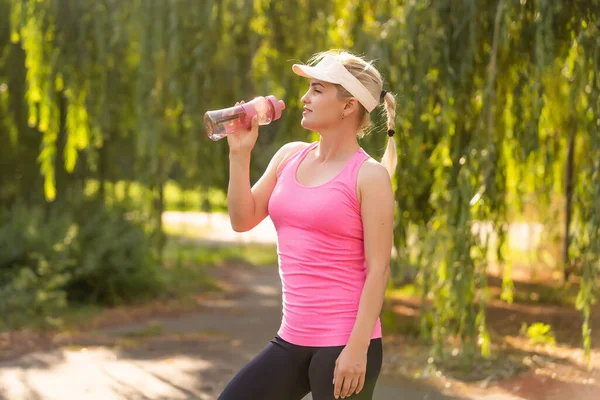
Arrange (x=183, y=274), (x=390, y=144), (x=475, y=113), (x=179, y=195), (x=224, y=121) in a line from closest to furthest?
(x=224, y=121) → (x=390, y=144) → (x=475, y=113) → (x=179, y=195) → (x=183, y=274)

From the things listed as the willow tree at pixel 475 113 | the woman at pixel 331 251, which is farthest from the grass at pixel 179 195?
the woman at pixel 331 251

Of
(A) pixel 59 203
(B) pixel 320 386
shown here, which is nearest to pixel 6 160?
(A) pixel 59 203

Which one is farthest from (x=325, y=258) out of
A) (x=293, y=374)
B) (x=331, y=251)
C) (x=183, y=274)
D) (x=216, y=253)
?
(x=216, y=253)

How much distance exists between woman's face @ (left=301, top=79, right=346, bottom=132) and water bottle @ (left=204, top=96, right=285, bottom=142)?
0.49 ft

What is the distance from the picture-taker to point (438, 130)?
6.12 metres

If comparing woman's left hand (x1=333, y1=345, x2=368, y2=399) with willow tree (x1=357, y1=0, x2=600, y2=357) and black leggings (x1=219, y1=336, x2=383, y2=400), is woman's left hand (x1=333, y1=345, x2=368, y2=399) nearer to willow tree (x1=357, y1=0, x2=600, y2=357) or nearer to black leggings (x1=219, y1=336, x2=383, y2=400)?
black leggings (x1=219, y1=336, x2=383, y2=400)

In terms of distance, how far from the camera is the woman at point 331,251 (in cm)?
263

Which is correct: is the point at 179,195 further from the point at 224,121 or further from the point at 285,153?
the point at 224,121

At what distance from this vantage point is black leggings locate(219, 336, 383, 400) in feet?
8.76

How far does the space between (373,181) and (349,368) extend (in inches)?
22.0

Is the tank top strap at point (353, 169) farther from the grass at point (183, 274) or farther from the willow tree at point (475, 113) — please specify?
the grass at point (183, 274)

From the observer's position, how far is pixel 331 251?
8.80ft

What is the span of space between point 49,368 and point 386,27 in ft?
11.2

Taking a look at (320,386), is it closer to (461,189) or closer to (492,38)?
(461,189)
